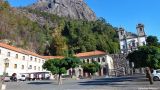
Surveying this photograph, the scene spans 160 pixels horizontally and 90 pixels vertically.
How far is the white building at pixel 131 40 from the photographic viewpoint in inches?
3391

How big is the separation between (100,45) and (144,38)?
1846 centimetres

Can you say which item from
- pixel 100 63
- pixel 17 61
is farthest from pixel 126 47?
pixel 17 61

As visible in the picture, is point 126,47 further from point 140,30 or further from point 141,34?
point 140,30

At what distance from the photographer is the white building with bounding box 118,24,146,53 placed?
86.1 meters

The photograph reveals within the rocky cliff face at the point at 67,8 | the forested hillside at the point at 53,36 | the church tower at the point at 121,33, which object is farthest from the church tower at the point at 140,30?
the rocky cliff face at the point at 67,8

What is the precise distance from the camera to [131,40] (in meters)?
89.4

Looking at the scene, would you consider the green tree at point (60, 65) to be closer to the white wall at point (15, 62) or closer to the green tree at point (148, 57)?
the green tree at point (148, 57)

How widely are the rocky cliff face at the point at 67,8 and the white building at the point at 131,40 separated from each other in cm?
6692

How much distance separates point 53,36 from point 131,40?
3096 cm

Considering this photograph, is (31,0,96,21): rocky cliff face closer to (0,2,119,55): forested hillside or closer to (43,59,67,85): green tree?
(0,2,119,55): forested hillside

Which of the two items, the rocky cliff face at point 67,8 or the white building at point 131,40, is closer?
the white building at point 131,40

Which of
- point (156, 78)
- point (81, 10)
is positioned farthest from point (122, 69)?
point (81, 10)

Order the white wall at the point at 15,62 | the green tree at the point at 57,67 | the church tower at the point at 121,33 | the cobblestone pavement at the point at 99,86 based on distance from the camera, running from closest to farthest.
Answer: the cobblestone pavement at the point at 99,86 < the green tree at the point at 57,67 < the white wall at the point at 15,62 < the church tower at the point at 121,33

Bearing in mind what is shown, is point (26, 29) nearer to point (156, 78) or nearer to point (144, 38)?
point (144, 38)
